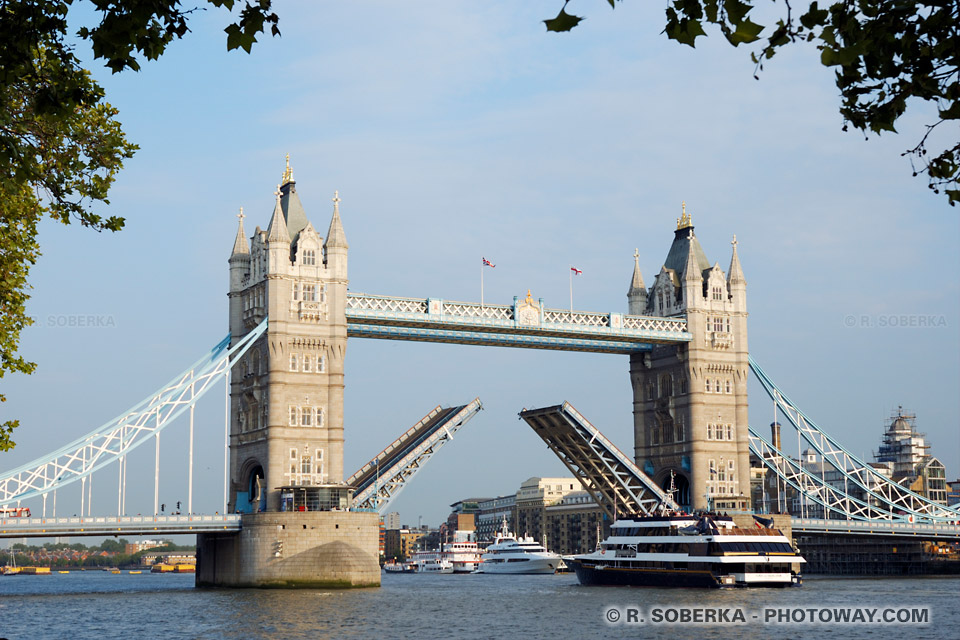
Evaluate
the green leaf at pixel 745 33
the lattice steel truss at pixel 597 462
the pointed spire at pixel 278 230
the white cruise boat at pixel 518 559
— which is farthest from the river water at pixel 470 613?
the white cruise boat at pixel 518 559

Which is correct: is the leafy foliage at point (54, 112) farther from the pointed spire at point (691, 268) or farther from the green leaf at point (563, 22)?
the pointed spire at point (691, 268)

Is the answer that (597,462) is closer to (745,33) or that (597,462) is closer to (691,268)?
(691,268)

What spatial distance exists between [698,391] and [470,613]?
32246mm

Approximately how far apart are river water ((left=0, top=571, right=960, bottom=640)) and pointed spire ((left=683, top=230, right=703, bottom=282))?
878 inches

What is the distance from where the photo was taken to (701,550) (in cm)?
6856

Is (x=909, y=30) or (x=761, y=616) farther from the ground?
(x=909, y=30)

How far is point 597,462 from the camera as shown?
268ft

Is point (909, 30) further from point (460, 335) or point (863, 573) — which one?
point (863, 573)

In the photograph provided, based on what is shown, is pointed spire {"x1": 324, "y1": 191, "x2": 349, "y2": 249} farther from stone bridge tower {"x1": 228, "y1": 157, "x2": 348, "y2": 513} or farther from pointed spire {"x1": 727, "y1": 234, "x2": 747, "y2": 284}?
pointed spire {"x1": 727, "y1": 234, "x2": 747, "y2": 284}

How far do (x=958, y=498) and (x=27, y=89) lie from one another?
131 meters

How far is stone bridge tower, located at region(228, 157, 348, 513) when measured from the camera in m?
69.9

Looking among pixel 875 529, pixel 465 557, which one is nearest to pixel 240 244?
pixel 875 529

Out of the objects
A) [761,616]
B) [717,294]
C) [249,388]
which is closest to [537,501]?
[717,294]

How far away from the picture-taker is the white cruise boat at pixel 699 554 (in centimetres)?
6794
